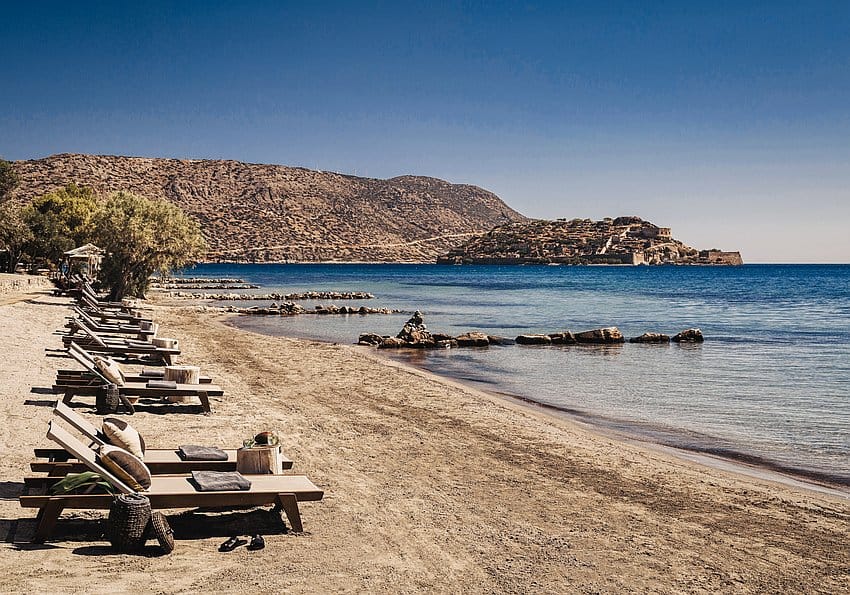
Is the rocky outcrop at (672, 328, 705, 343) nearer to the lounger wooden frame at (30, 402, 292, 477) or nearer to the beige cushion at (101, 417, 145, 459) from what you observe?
the lounger wooden frame at (30, 402, 292, 477)

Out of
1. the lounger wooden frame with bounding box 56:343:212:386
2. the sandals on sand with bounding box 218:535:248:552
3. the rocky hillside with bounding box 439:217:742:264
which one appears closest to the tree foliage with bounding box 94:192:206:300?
Result: the lounger wooden frame with bounding box 56:343:212:386

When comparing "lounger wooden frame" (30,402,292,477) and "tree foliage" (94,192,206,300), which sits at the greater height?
"tree foliage" (94,192,206,300)

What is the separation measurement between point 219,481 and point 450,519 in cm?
213

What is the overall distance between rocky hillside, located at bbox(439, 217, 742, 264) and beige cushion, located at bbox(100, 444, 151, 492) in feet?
512

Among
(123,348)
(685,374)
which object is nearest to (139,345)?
(123,348)

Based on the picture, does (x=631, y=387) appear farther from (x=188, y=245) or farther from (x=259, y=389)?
(x=188, y=245)

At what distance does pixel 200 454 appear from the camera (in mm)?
7020

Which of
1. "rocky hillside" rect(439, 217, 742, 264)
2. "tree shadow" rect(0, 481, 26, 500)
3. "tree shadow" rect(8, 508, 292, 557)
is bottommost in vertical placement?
"tree shadow" rect(8, 508, 292, 557)

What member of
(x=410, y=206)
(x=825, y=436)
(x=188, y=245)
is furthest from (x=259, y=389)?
(x=410, y=206)

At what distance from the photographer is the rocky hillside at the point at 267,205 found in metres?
132

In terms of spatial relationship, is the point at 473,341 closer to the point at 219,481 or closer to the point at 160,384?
the point at 160,384

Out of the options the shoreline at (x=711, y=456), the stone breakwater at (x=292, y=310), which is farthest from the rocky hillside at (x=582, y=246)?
the shoreline at (x=711, y=456)

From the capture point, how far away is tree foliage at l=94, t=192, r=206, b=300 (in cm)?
3162

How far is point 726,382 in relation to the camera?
17.7m
